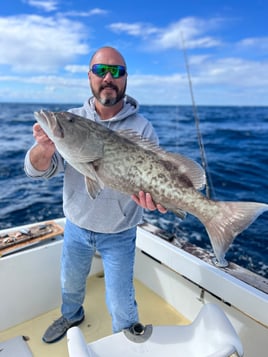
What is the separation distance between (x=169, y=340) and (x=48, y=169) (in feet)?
5.30

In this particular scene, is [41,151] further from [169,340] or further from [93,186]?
[169,340]

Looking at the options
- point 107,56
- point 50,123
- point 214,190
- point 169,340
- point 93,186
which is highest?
point 107,56

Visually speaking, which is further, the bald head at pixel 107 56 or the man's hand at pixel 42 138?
the bald head at pixel 107 56

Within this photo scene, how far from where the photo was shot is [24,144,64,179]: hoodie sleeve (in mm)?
2596

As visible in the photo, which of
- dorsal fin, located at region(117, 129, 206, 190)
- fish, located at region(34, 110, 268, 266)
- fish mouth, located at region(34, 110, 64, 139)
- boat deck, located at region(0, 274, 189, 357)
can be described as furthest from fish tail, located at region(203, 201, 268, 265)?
boat deck, located at region(0, 274, 189, 357)

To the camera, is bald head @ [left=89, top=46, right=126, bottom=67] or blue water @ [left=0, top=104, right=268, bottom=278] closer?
bald head @ [left=89, top=46, right=126, bottom=67]

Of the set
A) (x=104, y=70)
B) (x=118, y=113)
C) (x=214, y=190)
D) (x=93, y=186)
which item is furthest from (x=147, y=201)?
(x=214, y=190)

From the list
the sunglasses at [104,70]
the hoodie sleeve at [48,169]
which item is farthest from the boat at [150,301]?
the sunglasses at [104,70]

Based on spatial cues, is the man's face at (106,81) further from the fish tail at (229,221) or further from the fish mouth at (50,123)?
the fish tail at (229,221)

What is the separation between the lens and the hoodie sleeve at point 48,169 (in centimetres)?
260

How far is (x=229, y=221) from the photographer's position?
212 centimetres

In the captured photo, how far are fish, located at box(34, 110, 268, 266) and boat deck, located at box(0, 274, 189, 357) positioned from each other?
2044 mm

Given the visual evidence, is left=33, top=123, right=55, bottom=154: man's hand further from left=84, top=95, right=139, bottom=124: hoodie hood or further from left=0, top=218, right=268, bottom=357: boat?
left=0, top=218, right=268, bottom=357: boat

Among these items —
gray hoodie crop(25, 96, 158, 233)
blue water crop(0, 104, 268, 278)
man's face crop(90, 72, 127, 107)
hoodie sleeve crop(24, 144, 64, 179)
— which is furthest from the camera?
blue water crop(0, 104, 268, 278)
